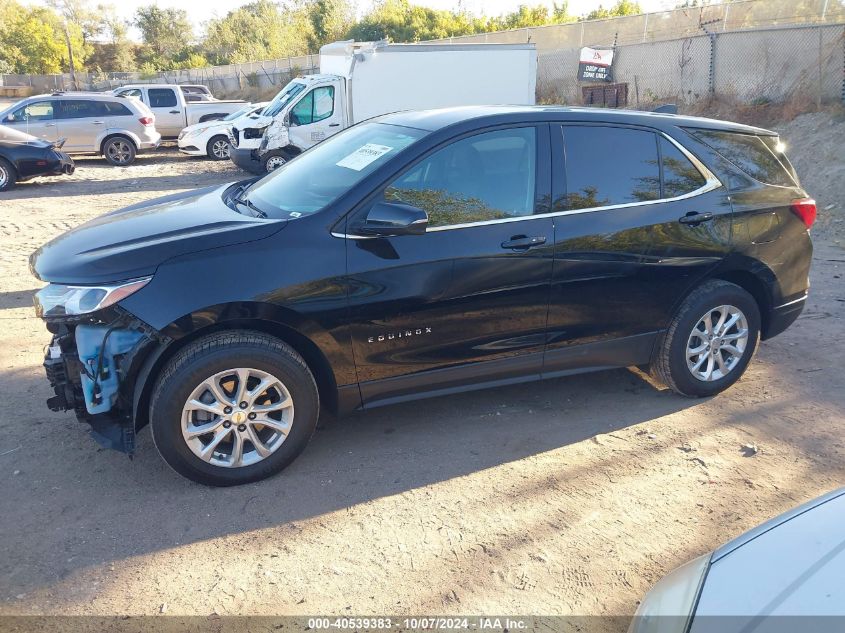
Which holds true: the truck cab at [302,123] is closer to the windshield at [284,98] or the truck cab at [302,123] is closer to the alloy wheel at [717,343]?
the windshield at [284,98]

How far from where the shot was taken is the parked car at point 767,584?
1698 mm

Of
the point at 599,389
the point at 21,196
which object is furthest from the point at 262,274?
the point at 21,196

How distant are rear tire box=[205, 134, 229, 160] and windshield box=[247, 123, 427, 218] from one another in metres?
14.7

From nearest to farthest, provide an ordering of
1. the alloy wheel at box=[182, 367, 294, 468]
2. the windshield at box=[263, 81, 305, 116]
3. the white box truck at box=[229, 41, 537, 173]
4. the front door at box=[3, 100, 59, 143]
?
the alloy wheel at box=[182, 367, 294, 468] → the white box truck at box=[229, 41, 537, 173] → the windshield at box=[263, 81, 305, 116] → the front door at box=[3, 100, 59, 143]

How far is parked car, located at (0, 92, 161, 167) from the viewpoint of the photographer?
16109 millimetres

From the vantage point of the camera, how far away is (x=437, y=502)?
352cm

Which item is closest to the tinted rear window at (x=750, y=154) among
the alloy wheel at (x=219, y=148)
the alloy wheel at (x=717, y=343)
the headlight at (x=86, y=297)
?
the alloy wheel at (x=717, y=343)

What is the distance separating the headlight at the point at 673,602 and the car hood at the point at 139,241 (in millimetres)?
2415

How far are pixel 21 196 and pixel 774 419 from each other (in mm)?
13261

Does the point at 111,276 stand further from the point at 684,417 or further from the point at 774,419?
the point at 774,419

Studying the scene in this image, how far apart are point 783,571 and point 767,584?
0.23 feet

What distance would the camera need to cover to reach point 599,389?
16.1ft

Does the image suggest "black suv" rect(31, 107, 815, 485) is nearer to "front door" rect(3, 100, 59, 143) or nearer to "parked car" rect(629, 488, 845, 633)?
"parked car" rect(629, 488, 845, 633)

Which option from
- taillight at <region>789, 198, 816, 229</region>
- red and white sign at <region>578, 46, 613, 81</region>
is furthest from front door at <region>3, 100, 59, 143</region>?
taillight at <region>789, 198, 816, 229</region>
